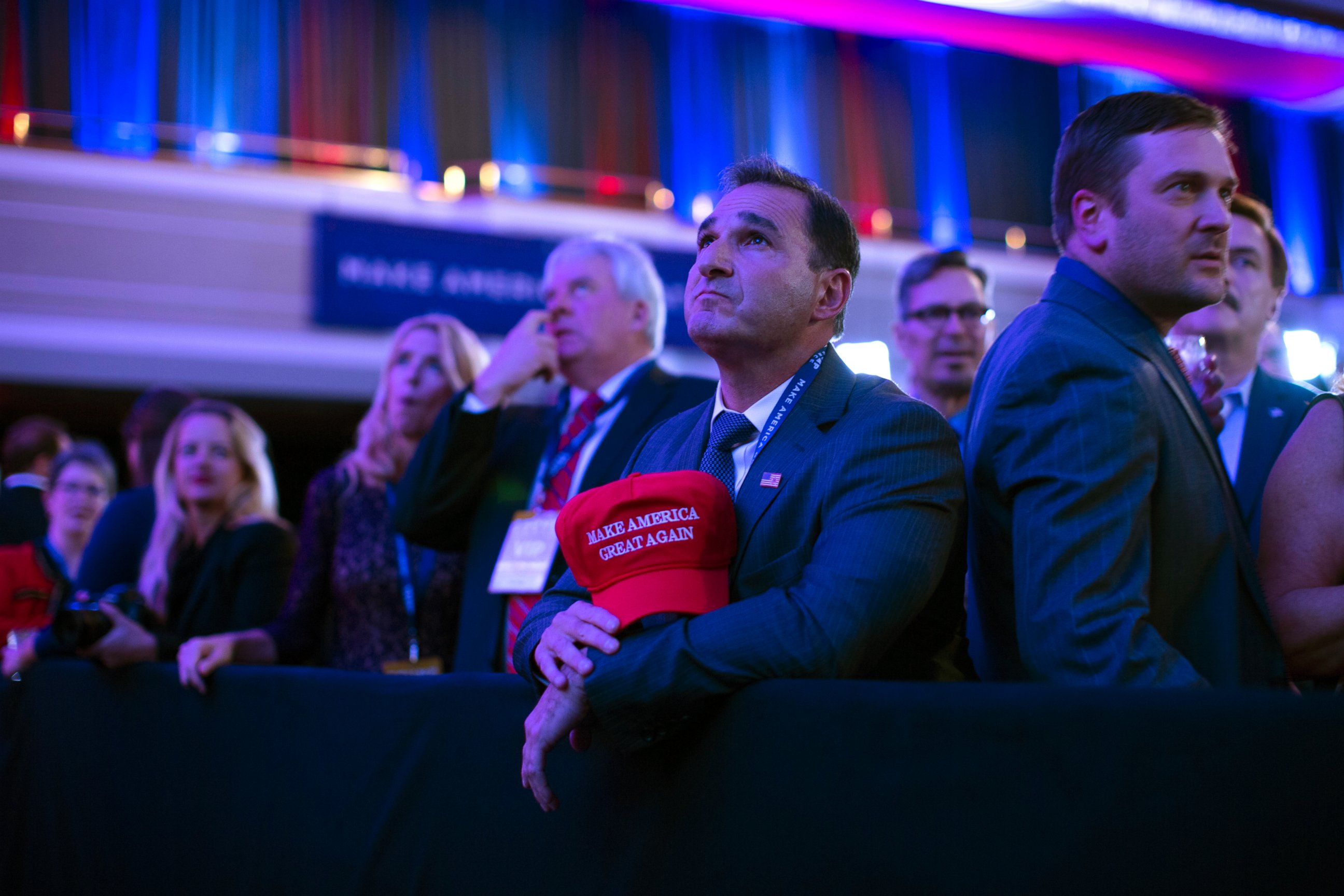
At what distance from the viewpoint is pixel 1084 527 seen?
124 centimetres

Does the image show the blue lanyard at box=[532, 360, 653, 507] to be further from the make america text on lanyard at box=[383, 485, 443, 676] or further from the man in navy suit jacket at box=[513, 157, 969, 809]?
the man in navy suit jacket at box=[513, 157, 969, 809]

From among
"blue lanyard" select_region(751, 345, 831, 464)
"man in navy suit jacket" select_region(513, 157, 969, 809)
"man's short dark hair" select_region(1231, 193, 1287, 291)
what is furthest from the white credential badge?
"man's short dark hair" select_region(1231, 193, 1287, 291)

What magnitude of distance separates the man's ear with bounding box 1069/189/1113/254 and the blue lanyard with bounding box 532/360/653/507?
42.5 inches

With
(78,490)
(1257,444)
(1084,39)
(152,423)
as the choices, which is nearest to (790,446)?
(1257,444)

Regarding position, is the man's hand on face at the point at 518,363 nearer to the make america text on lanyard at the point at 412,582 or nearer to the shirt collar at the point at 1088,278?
the make america text on lanyard at the point at 412,582

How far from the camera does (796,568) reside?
1.33 meters

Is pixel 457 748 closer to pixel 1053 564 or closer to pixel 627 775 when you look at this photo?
pixel 627 775

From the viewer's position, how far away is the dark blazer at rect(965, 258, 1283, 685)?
1221mm

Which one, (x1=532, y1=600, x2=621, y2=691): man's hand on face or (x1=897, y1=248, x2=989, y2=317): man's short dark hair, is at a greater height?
(x1=897, y1=248, x2=989, y2=317): man's short dark hair

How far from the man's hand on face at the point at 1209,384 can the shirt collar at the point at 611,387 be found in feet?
3.66

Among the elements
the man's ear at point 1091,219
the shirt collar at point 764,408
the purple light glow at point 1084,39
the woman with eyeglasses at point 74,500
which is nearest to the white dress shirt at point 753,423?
the shirt collar at point 764,408

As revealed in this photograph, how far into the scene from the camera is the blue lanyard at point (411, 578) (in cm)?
252

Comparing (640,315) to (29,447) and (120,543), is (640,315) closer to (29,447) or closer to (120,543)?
(120,543)

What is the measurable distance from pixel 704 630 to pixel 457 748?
461 mm
